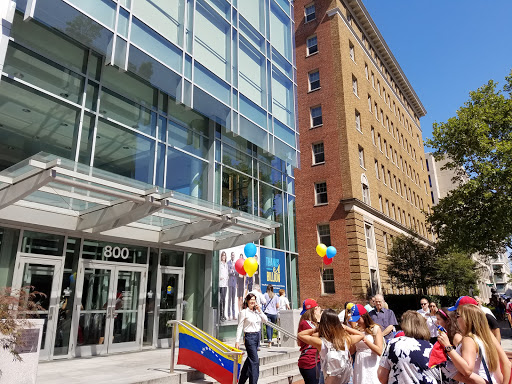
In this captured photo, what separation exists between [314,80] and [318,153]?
21.4ft

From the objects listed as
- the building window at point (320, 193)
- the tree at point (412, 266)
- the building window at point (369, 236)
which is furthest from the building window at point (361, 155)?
the tree at point (412, 266)

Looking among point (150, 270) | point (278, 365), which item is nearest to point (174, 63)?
point (150, 270)

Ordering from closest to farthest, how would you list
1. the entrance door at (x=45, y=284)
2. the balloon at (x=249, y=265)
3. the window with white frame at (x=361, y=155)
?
the entrance door at (x=45, y=284) < the balloon at (x=249, y=265) < the window with white frame at (x=361, y=155)

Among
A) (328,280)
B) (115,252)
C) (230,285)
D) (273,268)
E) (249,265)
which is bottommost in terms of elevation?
(230,285)

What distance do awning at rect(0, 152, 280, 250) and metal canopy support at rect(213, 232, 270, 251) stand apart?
0.12 feet

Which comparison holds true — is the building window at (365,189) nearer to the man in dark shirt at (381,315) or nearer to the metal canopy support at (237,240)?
the metal canopy support at (237,240)

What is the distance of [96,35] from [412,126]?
46.9m

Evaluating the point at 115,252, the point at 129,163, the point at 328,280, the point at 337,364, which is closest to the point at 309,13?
the point at 328,280

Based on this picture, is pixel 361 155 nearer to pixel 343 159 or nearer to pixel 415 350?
pixel 343 159

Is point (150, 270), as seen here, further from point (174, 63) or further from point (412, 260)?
point (412, 260)

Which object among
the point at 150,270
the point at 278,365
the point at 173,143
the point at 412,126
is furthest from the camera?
the point at 412,126

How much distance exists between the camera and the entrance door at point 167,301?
43.0 feet

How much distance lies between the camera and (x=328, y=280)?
89.9 feet

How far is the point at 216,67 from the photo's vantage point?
15602 mm
